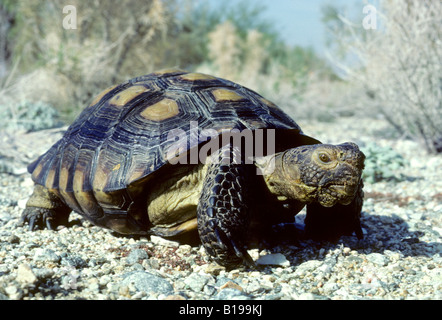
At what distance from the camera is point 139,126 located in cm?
278

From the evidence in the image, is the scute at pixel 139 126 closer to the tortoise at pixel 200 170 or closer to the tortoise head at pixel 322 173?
the tortoise at pixel 200 170

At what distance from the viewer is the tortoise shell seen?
2627mm

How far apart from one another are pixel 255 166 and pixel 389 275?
92 centimetres

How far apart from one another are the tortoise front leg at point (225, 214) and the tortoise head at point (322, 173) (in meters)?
0.25

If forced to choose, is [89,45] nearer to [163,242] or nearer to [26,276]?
[163,242]

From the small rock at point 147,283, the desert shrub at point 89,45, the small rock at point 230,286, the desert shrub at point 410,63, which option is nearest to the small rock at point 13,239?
the small rock at point 147,283

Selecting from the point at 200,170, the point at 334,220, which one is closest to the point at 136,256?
the point at 200,170

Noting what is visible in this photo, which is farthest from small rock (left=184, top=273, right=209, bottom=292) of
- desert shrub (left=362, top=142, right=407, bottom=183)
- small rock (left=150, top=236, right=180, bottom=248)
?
desert shrub (left=362, top=142, right=407, bottom=183)

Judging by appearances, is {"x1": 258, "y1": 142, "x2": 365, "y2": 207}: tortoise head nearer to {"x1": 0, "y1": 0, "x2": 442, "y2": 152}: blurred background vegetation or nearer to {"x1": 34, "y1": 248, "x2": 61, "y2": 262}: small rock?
{"x1": 34, "y1": 248, "x2": 61, "y2": 262}: small rock

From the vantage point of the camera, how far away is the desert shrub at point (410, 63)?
566 cm

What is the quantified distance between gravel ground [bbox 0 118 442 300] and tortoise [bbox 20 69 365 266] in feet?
0.44

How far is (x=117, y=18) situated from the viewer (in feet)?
29.4

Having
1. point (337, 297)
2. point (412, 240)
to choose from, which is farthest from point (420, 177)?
point (337, 297)
